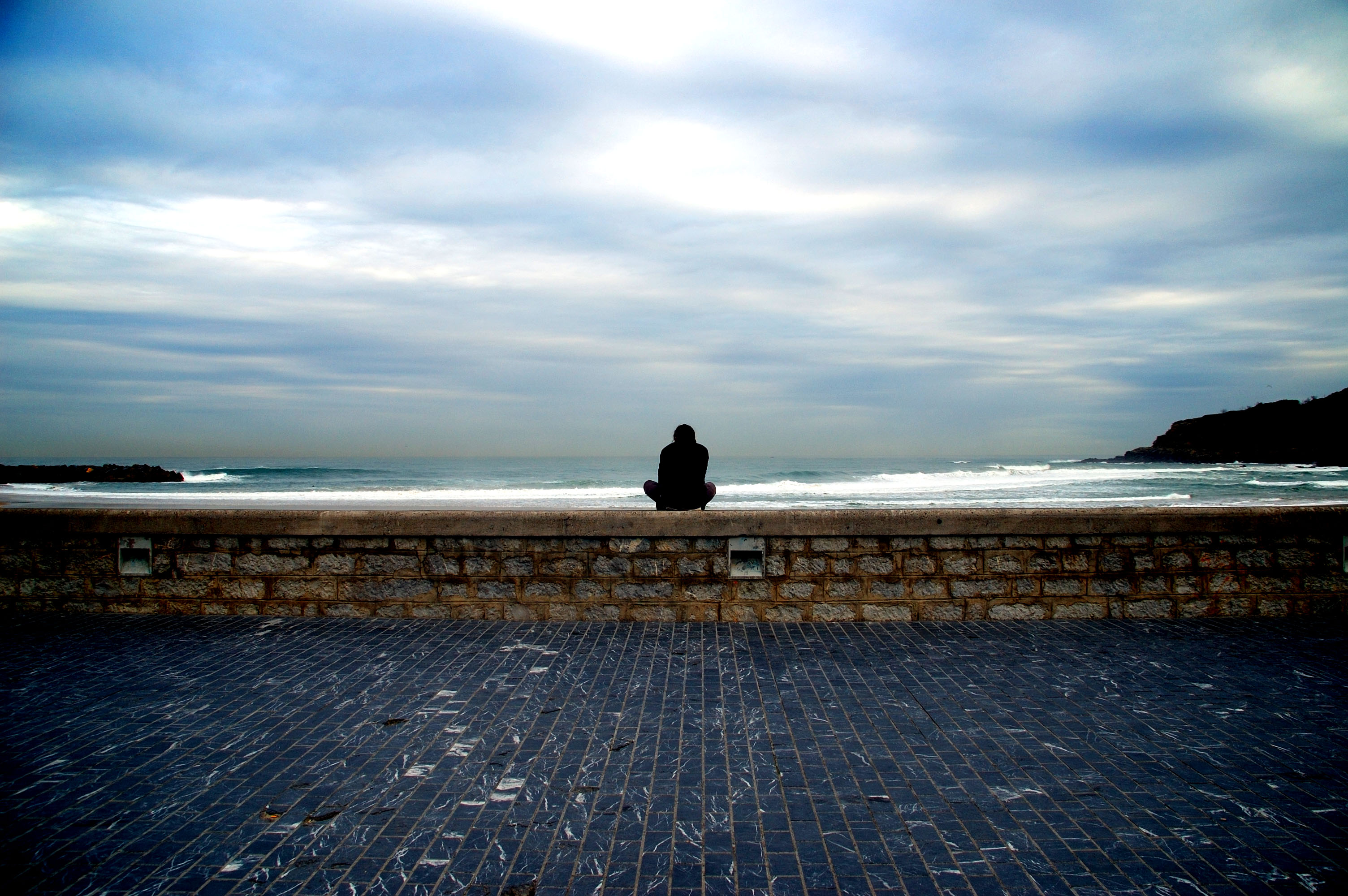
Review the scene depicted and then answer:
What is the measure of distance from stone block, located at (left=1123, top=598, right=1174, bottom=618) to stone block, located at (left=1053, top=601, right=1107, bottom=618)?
0.69 ft

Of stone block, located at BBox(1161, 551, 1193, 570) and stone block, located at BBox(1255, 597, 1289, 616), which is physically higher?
stone block, located at BBox(1161, 551, 1193, 570)

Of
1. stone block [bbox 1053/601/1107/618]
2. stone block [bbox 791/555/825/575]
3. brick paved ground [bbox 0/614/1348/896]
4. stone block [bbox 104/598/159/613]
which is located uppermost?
stone block [bbox 791/555/825/575]

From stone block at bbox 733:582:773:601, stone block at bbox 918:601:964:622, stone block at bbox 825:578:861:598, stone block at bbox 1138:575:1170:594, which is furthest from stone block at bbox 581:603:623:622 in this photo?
stone block at bbox 1138:575:1170:594

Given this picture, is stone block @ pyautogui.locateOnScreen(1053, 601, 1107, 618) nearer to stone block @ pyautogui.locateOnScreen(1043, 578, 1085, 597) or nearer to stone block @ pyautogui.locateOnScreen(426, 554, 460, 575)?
stone block @ pyautogui.locateOnScreen(1043, 578, 1085, 597)

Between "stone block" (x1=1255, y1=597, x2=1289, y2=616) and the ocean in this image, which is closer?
"stone block" (x1=1255, y1=597, x2=1289, y2=616)

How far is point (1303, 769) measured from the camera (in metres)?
3.21

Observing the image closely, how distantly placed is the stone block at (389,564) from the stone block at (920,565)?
13.7 feet

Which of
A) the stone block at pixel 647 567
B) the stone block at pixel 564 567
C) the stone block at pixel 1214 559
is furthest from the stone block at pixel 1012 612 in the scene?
the stone block at pixel 564 567

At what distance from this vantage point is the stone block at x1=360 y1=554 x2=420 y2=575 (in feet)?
20.2

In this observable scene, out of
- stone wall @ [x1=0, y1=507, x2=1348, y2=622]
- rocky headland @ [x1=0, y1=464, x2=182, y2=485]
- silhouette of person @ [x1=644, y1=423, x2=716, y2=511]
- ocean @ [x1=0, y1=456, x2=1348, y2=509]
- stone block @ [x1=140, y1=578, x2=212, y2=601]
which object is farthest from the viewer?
rocky headland @ [x1=0, y1=464, x2=182, y2=485]

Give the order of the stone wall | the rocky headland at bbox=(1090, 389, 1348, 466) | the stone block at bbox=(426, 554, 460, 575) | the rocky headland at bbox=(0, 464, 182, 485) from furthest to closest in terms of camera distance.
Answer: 1. the rocky headland at bbox=(1090, 389, 1348, 466)
2. the rocky headland at bbox=(0, 464, 182, 485)
3. the stone block at bbox=(426, 554, 460, 575)
4. the stone wall

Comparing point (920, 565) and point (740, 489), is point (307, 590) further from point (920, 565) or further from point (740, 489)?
point (740, 489)

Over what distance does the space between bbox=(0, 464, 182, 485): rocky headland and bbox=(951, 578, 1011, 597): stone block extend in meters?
48.0

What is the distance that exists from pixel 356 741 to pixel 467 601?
8.45ft
